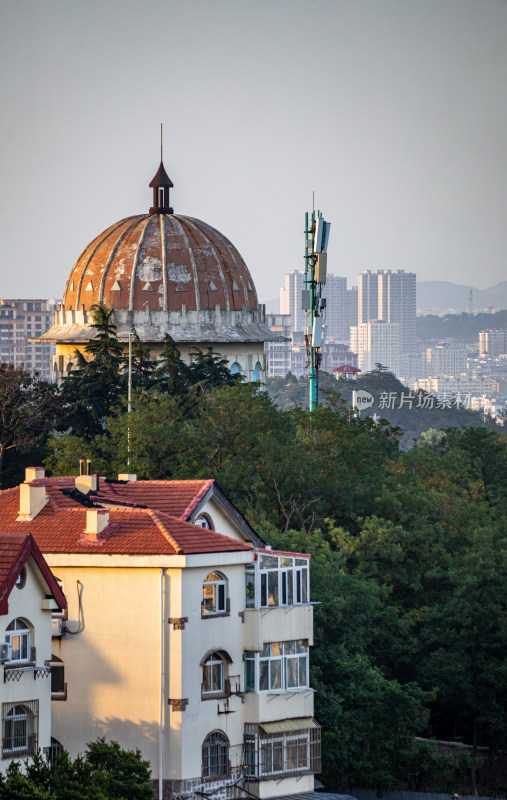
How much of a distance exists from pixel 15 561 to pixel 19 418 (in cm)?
3328

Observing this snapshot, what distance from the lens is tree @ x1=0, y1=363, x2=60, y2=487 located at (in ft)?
264

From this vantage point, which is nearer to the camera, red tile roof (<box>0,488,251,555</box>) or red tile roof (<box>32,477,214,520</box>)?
red tile roof (<box>0,488,251,555</box>)

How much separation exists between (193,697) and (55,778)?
7.97m

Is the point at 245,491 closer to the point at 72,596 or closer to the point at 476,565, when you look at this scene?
the point at 476,565

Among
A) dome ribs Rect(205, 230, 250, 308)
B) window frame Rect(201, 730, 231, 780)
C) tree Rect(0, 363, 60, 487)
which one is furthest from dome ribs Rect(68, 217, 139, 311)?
window frame Rect(201, 730, 231, 780)

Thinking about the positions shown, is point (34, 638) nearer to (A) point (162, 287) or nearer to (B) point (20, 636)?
(B) point (20, 636)

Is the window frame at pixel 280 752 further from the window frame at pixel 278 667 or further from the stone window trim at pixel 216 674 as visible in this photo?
the stone window trim at pixel 216 674

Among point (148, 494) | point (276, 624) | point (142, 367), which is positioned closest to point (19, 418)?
point (142, 367)

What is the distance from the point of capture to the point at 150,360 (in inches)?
3440

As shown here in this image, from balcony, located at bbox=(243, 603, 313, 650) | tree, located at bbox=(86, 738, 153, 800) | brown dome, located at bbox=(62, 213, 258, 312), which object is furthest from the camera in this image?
brown dome, located at bbox=(62, 213, 258, 312)

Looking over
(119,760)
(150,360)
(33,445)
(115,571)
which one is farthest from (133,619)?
(150,360)

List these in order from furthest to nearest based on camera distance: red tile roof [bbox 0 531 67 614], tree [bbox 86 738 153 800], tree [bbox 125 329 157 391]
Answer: tree [bbox 125 329 157 391] < red tile roof [bbox 0 531 67 614] < tree [bbox 86 738 153 800]

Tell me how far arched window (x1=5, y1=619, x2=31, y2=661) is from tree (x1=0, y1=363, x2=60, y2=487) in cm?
3026

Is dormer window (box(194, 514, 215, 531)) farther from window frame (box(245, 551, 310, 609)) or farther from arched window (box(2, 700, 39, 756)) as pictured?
arched window (box(2, 700, 39, 756))
